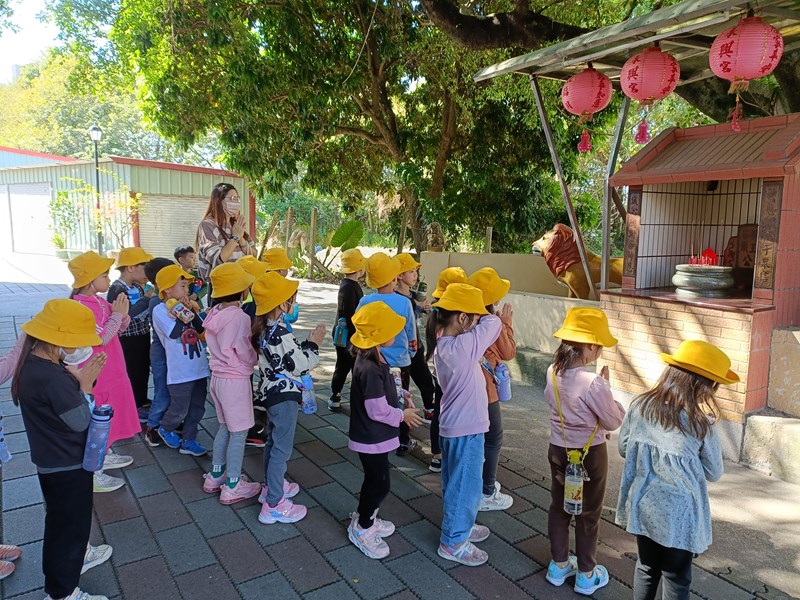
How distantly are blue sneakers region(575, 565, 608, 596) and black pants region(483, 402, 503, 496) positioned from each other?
84 centimetres

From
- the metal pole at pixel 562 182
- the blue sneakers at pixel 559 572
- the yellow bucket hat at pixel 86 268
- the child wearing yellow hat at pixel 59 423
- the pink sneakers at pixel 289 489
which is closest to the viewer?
the child wearing yellow hat at pixel 59 423

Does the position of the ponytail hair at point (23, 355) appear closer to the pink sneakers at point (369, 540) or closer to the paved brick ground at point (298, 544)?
the paved brick ground at point (298, 544)

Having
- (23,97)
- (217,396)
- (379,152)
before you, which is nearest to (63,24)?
(379,152)

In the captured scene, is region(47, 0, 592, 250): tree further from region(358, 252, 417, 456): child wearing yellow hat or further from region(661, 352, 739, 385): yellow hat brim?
region(661, 352, 739, 385): yellow hat brim

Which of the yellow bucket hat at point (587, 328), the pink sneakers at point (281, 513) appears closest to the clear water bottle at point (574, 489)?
the yellow bucket hat at point (587, 328)

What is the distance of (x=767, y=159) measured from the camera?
4.16 meters

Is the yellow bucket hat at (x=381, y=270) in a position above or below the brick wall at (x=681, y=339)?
above

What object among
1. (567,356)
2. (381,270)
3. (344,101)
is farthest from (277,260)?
(344,101)

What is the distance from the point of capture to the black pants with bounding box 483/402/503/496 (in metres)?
3.39

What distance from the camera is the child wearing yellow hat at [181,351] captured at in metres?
4.09

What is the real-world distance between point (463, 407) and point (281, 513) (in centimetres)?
130

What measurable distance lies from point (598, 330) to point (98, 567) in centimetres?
271

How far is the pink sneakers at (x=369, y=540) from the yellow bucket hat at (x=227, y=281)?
1.50 metres

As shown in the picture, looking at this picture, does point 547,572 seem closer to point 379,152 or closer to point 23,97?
point 379,152
